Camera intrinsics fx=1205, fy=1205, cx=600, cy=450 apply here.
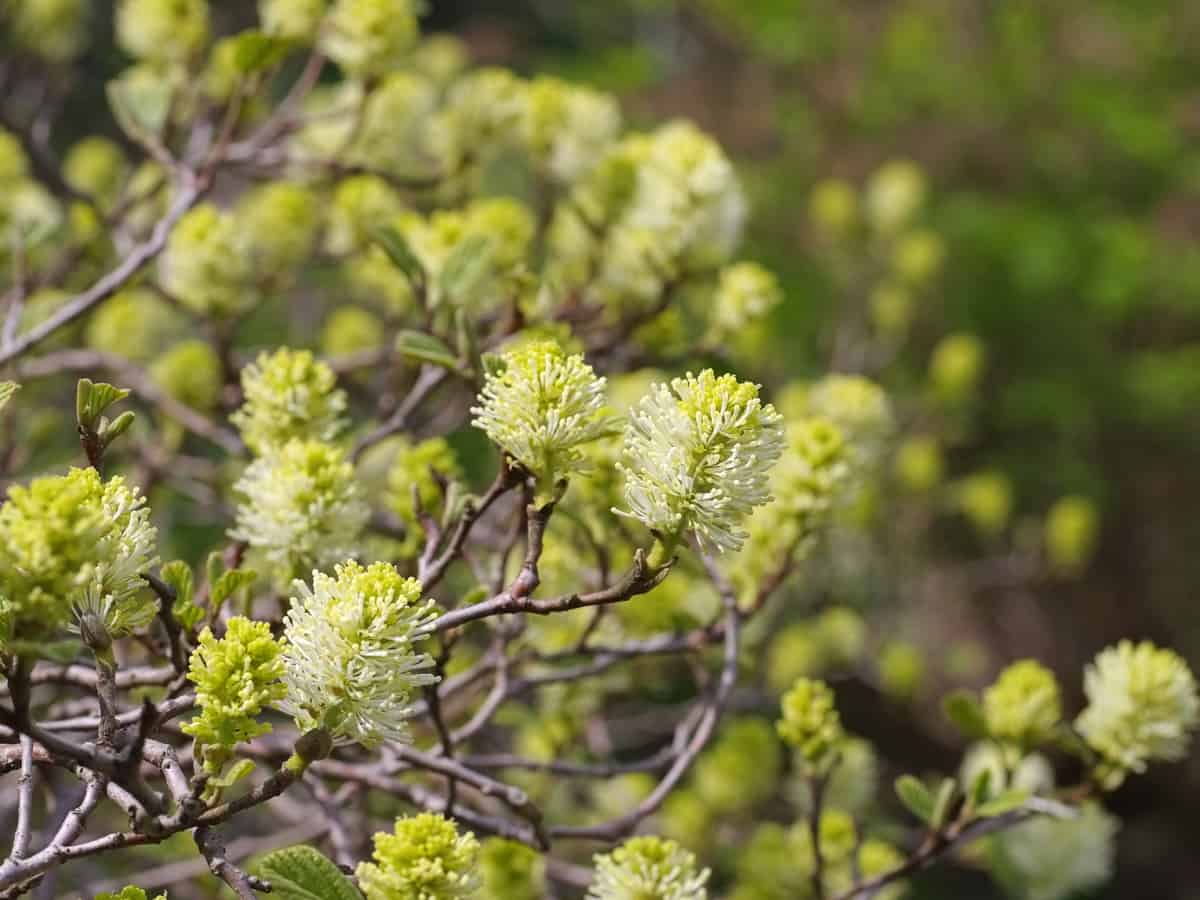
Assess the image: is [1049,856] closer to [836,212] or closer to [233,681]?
[233,681]

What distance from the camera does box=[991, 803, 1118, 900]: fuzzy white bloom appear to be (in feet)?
4.18

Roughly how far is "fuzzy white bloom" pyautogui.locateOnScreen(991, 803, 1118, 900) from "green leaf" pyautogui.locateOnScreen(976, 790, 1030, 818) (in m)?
0.45

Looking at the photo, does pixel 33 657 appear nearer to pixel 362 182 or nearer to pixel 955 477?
pixel 362 182

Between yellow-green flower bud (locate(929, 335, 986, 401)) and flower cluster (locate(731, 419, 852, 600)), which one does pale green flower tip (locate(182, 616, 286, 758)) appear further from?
yellow-green flower bud (locate(929, 335, 986, 401))

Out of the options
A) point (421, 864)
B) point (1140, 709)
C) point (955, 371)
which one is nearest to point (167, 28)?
point (421, 864)

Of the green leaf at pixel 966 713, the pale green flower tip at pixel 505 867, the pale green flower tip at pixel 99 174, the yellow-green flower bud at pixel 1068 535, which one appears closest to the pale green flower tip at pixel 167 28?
the pale green flower tip at pixel 99 174

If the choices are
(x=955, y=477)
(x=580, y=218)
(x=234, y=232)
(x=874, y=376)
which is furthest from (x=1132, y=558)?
(x=234, y=232)

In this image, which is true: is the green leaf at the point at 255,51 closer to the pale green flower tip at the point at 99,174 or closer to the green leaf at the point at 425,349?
the green leaf at the point at 425,349

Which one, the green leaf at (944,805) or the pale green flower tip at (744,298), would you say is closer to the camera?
the green leaf at (944,805)

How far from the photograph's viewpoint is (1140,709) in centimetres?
93

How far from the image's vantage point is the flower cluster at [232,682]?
57 cm

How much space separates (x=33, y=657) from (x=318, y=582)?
0.43 ft

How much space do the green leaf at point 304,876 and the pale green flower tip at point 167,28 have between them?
1001 millimetres

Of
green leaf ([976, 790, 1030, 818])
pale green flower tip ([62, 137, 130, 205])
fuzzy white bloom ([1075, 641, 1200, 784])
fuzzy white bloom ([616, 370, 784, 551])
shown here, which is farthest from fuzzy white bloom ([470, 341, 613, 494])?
pale green flower tip ([62, 137, 130, 205])
